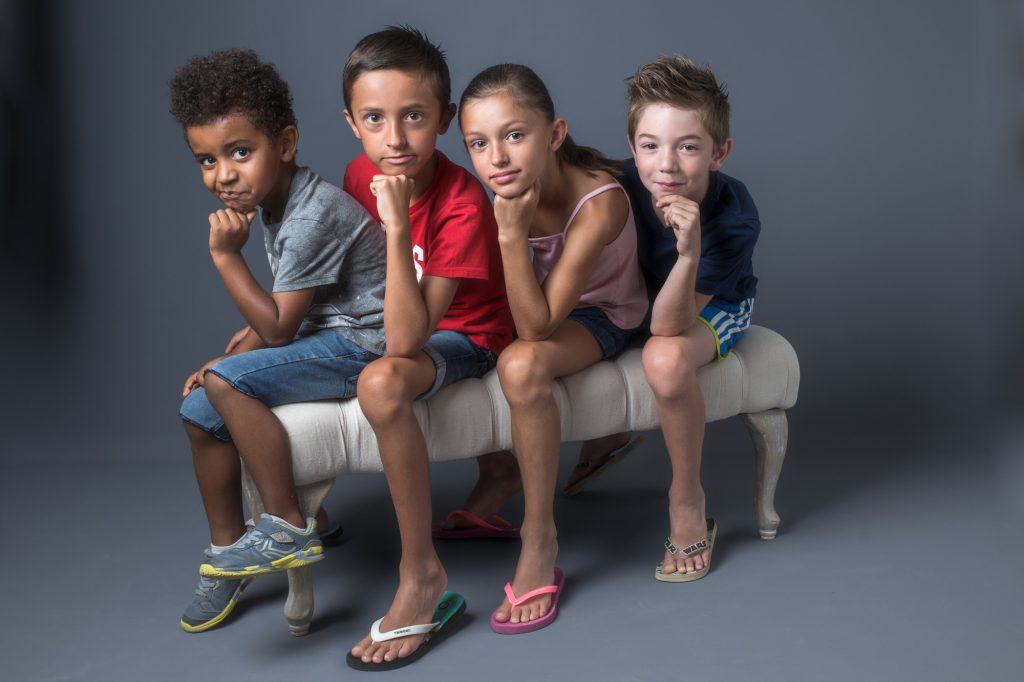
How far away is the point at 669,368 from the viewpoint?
2604mm

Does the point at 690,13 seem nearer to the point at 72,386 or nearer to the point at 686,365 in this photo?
the point at 686,365

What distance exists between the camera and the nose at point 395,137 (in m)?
2.45

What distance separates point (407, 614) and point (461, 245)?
77 cm

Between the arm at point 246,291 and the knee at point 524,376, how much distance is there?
45 cm

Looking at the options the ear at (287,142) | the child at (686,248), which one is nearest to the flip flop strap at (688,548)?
the child at (686,248)

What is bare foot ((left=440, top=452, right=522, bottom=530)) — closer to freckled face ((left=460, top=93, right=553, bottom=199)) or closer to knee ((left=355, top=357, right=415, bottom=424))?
knee ((left=355, top=357, right=415, bottom=424))

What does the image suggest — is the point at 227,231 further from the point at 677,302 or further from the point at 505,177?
the point at 677,302

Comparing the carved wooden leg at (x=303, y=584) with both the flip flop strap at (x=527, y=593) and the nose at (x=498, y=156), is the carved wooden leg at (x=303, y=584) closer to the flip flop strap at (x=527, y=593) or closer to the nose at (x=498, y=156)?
the flip flop strap at (x=527, y=593)

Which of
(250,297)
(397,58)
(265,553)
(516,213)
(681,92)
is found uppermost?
(397,58)

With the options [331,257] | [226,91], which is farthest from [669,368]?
[226,91]

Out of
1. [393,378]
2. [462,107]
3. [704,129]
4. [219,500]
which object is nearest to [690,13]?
[704,129]

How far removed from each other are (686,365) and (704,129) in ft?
1.72

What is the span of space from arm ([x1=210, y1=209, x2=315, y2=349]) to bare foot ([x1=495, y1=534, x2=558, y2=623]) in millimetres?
697

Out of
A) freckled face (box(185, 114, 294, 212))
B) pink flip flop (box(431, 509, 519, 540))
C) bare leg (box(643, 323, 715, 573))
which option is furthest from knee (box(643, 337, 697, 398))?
freckled face (box(185, 114, 294, 212))
